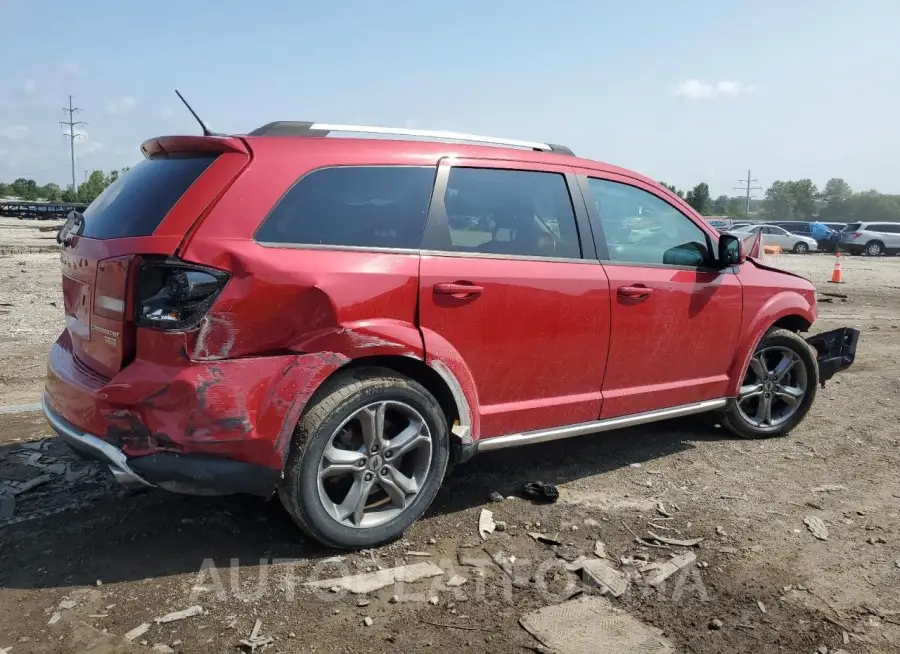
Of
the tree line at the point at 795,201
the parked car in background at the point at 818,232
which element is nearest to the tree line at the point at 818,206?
the tree line at the point at 795,201

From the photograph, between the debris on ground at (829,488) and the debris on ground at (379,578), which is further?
the debris on ground at (829,488)

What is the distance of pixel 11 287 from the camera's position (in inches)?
496

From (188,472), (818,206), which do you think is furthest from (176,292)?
(818,206)

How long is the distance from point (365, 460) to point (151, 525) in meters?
1.14

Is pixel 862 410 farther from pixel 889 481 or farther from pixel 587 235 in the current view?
pixel 587 235

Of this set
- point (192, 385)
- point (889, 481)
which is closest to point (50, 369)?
point (192, 385)

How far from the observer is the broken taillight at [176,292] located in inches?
120

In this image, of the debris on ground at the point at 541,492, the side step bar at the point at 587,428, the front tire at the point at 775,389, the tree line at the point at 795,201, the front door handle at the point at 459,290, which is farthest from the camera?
the tree line at the point at 795,201

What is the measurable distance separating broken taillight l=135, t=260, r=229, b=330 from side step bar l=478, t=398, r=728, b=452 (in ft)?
5.11

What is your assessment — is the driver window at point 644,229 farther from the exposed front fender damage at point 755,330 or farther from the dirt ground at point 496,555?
the dirt ground at point 496,555

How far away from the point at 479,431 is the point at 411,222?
3.60 ft

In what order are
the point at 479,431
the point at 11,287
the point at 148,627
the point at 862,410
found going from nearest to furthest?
the point at 148,627 → the point at 479,431 → the point at 862,410 → the point at 11,287

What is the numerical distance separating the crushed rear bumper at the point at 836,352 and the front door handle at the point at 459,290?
348cm

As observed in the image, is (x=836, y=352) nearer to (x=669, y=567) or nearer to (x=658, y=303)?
(x=658, y=303)
